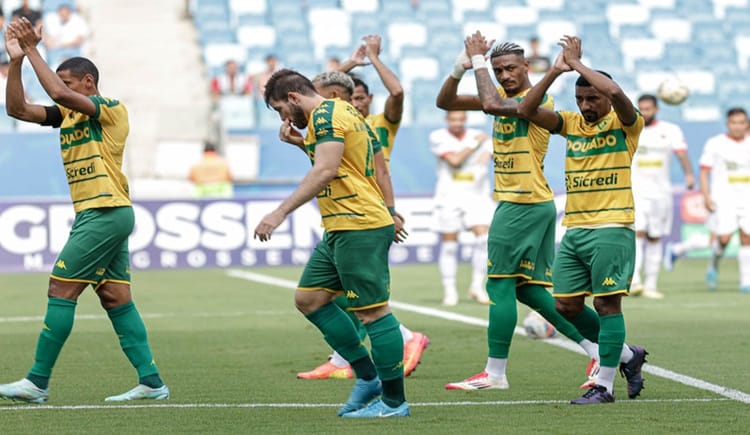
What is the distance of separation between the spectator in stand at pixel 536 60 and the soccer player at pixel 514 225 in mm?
15887

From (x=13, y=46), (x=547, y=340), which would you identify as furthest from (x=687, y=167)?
(x=13, y=46)

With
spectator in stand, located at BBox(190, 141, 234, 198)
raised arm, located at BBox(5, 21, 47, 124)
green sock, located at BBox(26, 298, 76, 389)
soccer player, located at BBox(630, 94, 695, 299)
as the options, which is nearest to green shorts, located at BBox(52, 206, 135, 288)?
green sock, located at BBox(26, 298, 76, 389)

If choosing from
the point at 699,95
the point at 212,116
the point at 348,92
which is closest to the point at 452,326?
the point at 348,92

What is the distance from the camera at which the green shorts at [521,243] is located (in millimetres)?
8570

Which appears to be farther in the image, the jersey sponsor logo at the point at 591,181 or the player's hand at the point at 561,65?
the jersey sponsor logo at the point at 591,181

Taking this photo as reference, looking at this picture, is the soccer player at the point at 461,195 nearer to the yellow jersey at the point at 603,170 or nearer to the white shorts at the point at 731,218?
the white shorts at the point at 731,218

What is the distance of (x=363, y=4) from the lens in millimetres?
28391

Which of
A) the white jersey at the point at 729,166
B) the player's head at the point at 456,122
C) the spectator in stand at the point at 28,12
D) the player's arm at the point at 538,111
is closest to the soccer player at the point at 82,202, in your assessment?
the player's arm at the point at 538,111

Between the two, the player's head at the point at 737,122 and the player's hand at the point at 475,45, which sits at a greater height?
the player's hand at the point at 475,45

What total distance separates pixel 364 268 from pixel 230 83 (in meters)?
17.6

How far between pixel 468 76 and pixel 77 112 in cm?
1746

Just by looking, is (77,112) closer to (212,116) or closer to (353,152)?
(353,152)

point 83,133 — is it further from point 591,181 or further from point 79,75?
point 591,181

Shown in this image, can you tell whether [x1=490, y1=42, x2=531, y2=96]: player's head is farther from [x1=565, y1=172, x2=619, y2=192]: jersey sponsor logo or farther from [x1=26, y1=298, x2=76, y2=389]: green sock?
[x1=26, y1=298, x2=76, y2=389]: green sock
